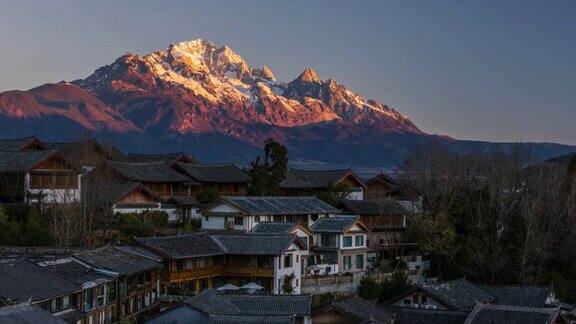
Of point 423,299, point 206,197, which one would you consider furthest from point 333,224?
point 423,299

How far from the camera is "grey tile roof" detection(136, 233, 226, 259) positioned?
41969 mm

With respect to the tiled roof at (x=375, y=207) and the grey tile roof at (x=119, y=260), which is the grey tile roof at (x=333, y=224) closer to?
the tiled roof at (x=375, y=207)

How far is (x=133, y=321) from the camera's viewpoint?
3722 cm

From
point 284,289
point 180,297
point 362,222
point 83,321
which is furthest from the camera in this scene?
point 362,222

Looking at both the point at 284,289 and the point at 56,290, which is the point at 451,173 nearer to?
the point at 284,289

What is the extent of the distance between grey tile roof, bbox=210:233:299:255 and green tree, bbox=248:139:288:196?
41.3ft

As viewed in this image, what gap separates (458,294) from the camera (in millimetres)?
43562

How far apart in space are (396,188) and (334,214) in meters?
13.9

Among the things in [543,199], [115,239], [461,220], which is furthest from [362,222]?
[115,239]

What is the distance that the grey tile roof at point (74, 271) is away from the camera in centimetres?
3294

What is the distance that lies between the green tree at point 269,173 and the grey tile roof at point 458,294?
60.7 feet

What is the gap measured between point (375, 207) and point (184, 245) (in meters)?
18.9

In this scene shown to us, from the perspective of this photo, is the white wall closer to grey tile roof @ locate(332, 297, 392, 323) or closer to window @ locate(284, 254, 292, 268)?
window @ locate(284, 254, 292, 268)

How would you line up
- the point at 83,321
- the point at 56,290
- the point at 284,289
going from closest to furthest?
the point at 56,290 → the point at 83,321 → the point at 284,289
